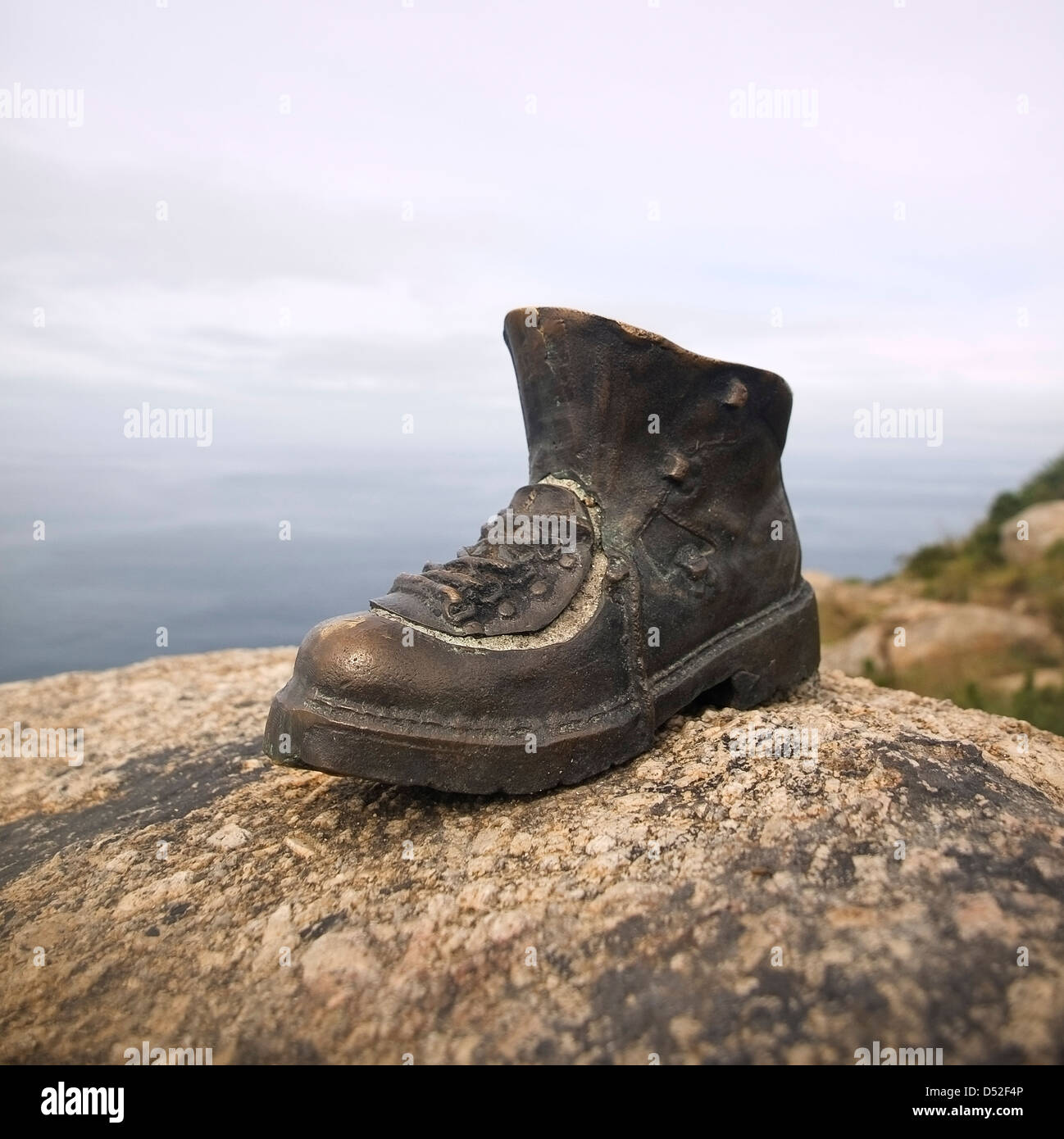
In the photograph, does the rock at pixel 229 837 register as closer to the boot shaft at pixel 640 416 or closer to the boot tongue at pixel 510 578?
the boot tongue at pixel 510 578

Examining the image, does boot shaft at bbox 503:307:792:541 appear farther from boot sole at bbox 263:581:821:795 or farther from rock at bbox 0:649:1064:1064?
rock at bbox 0:649:1064:1064

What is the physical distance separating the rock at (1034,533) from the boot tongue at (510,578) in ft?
19.8

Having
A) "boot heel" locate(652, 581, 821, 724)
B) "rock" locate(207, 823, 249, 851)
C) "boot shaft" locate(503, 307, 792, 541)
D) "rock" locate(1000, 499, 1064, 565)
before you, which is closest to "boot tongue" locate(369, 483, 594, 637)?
"boot shaft" locate(503, 307, 792, 541)

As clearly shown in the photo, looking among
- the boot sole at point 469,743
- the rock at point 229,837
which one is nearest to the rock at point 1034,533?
the boot sole at point 469,743

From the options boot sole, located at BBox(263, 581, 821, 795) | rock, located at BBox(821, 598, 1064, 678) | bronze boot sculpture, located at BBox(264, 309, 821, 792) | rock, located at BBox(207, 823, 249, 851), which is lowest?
rock, located at BBox(821, 598, 1064, 678)

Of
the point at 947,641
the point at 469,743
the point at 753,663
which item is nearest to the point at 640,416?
the point at 753,663

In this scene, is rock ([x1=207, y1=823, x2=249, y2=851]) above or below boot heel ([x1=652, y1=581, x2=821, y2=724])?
below

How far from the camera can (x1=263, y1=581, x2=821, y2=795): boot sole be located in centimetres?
176

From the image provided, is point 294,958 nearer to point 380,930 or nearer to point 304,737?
point 380,930

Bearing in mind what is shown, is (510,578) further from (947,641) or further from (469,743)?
(947,641)

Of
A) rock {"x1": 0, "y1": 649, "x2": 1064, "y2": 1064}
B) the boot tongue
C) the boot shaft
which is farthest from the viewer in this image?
the boot shaft

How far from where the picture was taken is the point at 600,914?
1.50 meters
